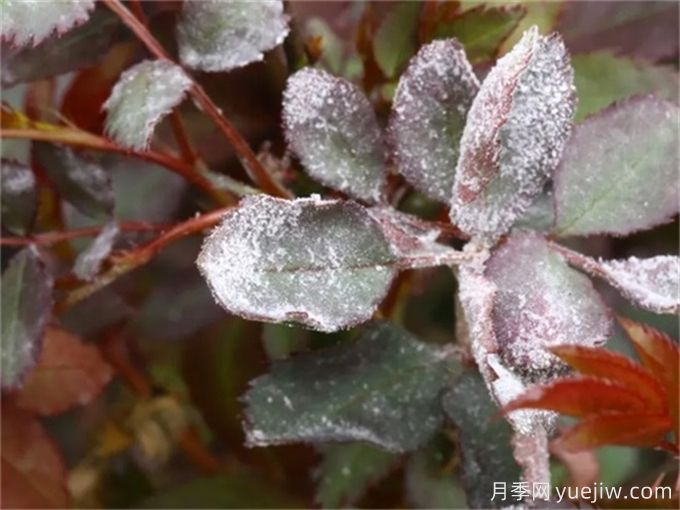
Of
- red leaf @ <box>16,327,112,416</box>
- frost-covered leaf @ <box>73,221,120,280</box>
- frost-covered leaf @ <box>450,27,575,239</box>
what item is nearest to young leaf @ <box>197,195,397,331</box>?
frost-covered leaf @ <box>450,27,575,239</box>

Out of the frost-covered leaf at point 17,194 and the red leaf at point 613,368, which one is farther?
the frost-covered leaf at point 17,194

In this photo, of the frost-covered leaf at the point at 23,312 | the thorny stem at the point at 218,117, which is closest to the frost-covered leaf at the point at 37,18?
the thorny stem at the point at 218,117

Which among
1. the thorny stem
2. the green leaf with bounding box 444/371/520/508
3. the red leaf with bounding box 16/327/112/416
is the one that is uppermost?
the thorny stem

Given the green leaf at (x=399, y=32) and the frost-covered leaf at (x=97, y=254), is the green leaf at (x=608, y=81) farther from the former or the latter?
the frost-covered leaf at (x=97, y=254)

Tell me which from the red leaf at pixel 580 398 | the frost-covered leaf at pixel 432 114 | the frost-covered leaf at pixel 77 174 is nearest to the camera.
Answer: the red leaf at pixel 580 398

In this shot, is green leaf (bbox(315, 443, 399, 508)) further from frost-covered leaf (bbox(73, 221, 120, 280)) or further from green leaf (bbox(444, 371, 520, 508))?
frost-covered leaf (bbox(73, 221, 120, 280))

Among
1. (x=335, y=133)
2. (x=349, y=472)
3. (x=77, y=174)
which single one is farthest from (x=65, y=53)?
(x=349, y=472)
